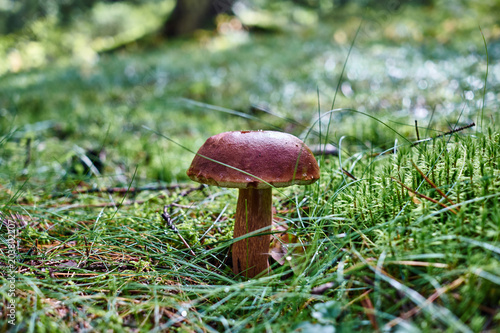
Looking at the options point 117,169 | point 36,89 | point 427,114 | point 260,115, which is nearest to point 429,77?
point 427,114

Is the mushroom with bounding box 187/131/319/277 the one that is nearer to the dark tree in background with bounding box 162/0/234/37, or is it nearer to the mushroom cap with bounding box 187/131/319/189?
the mushroom cap with bounding box 187/131/319/189

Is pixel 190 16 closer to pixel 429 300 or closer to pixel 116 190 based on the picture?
pixel 116 190

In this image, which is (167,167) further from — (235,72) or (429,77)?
(235,72)

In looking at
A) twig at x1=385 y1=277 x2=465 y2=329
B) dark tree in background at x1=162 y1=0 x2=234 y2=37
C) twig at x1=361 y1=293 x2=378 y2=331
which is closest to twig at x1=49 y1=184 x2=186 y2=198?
twig at x1=361 y1=293 x2=378 y2=331

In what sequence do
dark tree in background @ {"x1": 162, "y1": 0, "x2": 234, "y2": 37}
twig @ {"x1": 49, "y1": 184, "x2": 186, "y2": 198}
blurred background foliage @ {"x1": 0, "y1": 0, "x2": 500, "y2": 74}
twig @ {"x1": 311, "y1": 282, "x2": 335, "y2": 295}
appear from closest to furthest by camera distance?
1. twig @ {"x1": 311, "y1": 282, "x2": 335, "y2": 295}
2. twig @ {"x1": 49, "y1": 184, "x2": 186, "y2": 198}
3. blurred background foliage @ {"x1": 0, "y1": 0, "x2": 500, "y2": 74}
4. dark tree in background @ {"x1": 162, "y1": 0, "x2": 234, "y2": 37}

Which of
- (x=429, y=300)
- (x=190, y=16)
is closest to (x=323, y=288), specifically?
(x=429, y=300)

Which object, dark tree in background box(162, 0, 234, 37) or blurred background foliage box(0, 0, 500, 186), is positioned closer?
blurred background foliage box(0, 0, 500, 186)

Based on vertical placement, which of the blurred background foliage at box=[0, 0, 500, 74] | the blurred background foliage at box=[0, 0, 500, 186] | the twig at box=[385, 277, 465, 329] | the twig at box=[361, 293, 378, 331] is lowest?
the twig at box=[361, 293, 378, 331]
